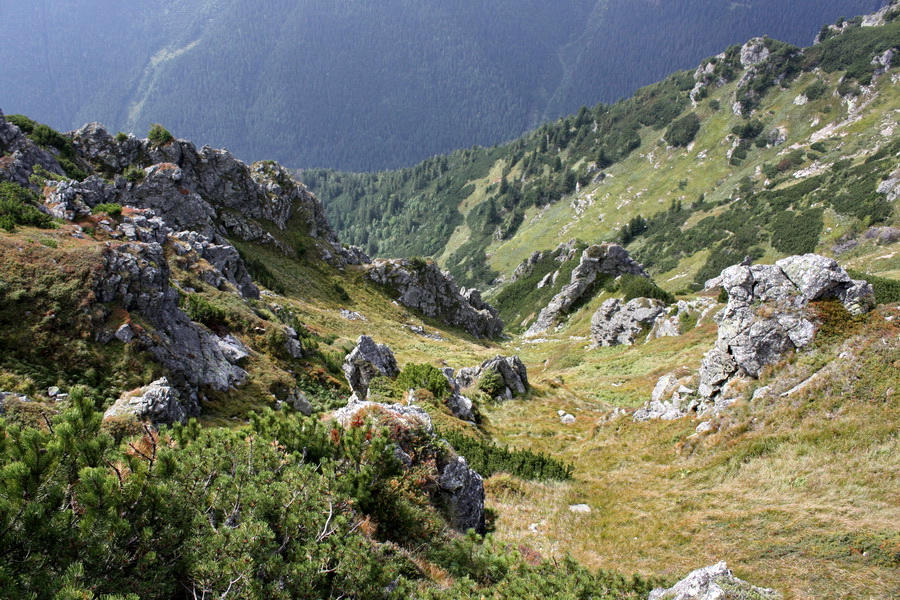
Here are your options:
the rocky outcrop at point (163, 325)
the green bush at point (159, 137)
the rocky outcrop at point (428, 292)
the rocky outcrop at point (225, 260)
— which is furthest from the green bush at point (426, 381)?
the green bush at point (159, 137)

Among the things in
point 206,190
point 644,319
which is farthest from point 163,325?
point 644,319

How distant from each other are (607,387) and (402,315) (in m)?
41.1

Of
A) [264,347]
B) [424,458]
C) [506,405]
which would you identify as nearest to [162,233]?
[264,347]

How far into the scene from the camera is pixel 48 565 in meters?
4.57

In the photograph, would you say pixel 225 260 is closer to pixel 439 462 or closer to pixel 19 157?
pixel 19 157

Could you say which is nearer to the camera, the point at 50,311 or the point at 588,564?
the point at 588,564

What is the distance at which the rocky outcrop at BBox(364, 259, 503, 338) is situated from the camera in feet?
256

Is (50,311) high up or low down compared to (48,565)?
up

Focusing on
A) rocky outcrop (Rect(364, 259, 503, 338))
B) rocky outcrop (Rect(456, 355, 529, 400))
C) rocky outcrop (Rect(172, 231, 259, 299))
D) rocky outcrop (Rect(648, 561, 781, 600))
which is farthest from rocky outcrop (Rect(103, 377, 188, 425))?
rocky outcrop (Rect(364, 259, 503, 338))

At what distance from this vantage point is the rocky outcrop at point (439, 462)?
39.9 feet

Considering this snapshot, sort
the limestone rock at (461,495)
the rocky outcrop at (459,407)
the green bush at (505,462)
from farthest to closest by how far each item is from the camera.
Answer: the rocky outcrop at (459,407) < the green bush at (505,462) < the limestone rock at (461,495)

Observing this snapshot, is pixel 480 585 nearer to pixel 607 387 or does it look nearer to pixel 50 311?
pixel 50 311

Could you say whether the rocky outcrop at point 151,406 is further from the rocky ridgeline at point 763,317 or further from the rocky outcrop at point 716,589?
the rocky ridgeline at point 763,317

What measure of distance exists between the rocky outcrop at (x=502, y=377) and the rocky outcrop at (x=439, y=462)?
19.5m
